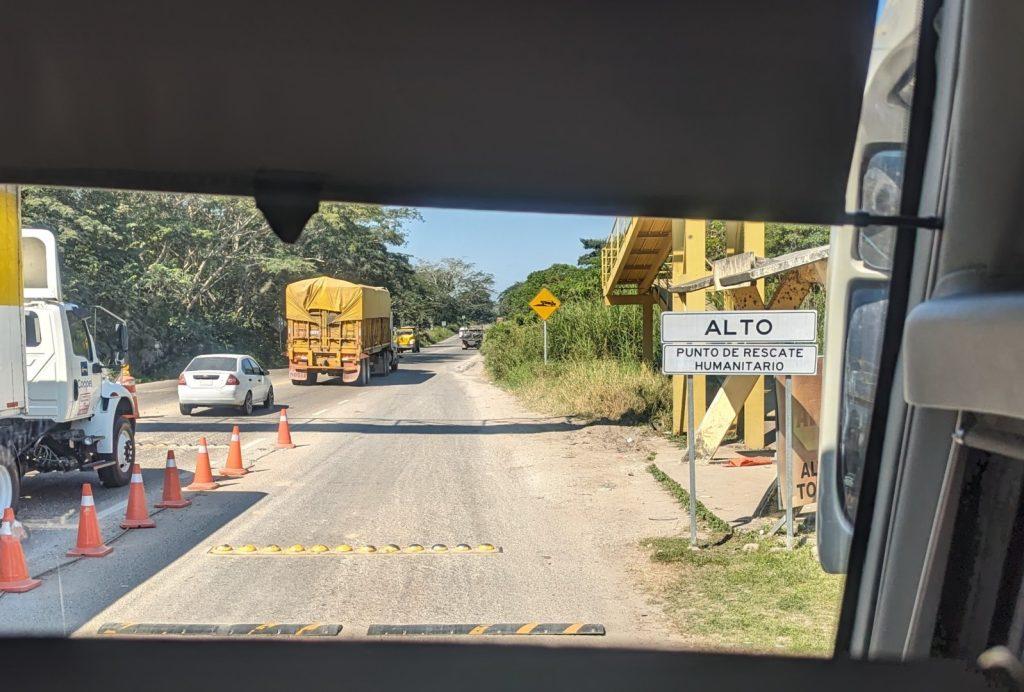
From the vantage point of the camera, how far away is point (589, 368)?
17484mm

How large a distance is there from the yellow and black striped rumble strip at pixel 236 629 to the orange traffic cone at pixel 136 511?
2.90m

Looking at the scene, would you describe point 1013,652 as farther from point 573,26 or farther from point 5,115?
point 5,115

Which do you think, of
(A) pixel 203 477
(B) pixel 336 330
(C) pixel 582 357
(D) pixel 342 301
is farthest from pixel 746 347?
(B) pixel 336 330

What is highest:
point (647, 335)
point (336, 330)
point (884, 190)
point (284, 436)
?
point (884, 190)

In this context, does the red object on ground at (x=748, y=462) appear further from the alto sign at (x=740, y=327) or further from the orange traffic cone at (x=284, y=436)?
the orange traffic cone at (x=284, y=436)

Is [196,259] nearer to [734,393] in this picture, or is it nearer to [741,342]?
[741,342]

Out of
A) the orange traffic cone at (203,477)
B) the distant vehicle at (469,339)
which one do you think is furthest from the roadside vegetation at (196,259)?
the distant vehicle at (469,339)

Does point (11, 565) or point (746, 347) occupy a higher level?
point (746, 347)

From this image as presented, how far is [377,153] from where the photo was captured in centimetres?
266

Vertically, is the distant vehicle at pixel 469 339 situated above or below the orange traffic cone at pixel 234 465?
below

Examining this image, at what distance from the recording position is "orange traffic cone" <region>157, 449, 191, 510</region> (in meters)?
8.99

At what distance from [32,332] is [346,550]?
4054 mm

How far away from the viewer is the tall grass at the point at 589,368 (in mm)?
16438

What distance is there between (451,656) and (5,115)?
212cm
